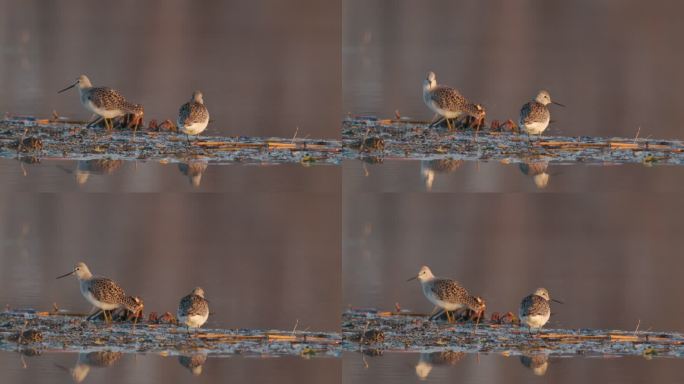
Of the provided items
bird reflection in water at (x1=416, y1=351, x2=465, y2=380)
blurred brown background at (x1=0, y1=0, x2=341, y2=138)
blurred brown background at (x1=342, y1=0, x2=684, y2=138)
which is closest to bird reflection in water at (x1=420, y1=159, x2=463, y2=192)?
blurred brown background at (x1=342, y1=0, x2=684, y2=138)

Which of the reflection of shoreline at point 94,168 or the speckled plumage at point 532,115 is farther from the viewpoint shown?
the speckled plumage at point 532,115

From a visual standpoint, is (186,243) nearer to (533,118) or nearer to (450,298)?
(450,298)

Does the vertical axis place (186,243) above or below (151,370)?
above

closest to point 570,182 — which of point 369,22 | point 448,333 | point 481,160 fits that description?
point 481,160

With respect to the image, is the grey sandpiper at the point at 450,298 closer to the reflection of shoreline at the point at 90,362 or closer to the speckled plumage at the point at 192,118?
the speckled plumage at the point at 192,118

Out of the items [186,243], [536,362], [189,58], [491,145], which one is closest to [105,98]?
[186,243]

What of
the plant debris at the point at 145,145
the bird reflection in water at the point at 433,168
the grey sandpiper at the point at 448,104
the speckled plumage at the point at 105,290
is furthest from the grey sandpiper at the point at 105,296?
the grey sandpiper at the point at 448,104

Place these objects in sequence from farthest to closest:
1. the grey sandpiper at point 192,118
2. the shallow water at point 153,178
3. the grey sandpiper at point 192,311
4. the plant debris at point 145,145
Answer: the grey sandpiper at point 192,118
the plant debris at point 145,145
the shallow water at point 153,178
the grey sandpiper at point 192,311
